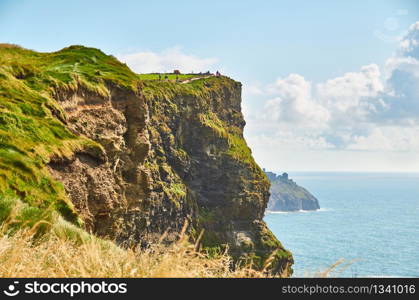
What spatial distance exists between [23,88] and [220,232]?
3834 inches

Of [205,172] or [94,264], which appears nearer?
[94,264]

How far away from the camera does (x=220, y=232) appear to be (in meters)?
121

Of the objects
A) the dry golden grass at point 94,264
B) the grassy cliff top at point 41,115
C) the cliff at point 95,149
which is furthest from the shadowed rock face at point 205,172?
the dry golden grass at point 94,264

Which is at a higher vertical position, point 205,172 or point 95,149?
point 95,149

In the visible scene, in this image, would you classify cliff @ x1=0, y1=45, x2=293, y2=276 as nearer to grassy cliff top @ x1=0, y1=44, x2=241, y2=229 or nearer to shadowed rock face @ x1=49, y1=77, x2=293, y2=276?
grassy cliff top @ x1=0, y1=44, x2=241, y2=229

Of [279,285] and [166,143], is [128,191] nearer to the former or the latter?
[279,285]

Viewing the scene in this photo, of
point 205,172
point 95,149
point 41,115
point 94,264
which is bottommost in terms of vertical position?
point 205,172

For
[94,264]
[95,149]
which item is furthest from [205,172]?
[94,264]

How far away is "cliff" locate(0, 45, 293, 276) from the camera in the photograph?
760 inches

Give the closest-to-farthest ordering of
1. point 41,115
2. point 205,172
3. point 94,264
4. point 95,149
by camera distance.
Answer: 1. point 94,264
2. point 41,115
3. point 95,149
4. point 205,172

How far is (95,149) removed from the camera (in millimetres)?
27438

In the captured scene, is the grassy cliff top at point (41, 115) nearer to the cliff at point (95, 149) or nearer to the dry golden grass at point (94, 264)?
the cliff at point (95, 149)

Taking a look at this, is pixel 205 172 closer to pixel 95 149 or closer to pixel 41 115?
pixel 95 149

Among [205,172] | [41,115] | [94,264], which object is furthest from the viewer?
[205,172]
